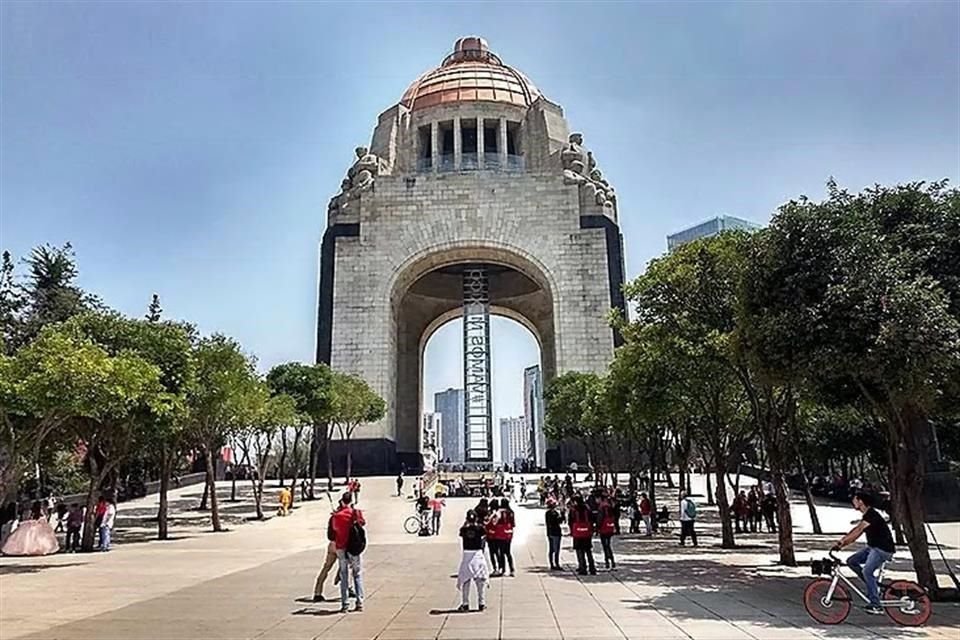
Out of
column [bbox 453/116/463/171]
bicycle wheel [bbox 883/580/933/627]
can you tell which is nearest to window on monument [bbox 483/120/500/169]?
column [bbox 453/116/463/171]

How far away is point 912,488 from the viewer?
37.9 ft

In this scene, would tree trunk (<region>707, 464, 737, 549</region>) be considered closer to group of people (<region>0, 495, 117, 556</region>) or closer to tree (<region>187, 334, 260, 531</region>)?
tree (<region>187, 334, 260, 531</region>)

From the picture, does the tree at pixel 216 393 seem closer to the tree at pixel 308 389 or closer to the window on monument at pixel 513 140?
the tree at pixel 308 389

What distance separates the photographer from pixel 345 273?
52.8 meters

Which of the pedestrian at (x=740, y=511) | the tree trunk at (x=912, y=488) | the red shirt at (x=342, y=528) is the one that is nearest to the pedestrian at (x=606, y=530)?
the tree trunk at (x=912, y=488)

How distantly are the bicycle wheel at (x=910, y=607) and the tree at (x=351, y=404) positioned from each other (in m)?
31.5

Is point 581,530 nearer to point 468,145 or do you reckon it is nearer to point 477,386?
point 477,386

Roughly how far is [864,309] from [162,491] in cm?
2146

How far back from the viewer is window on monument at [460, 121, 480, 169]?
58156mm

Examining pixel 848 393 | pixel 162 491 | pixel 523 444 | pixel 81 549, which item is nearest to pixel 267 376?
Result: pixel 162 491

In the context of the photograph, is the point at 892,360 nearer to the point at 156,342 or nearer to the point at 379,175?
the point at 156,342

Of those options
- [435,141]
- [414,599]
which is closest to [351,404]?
[435,141]

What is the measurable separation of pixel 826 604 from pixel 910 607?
90 cm

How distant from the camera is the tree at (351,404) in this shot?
39719 mm
